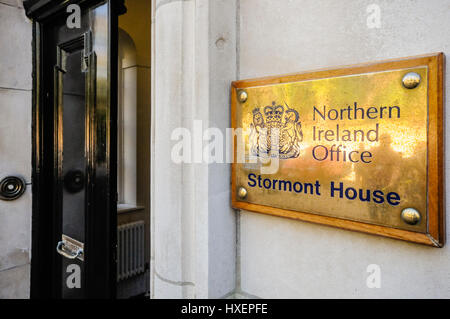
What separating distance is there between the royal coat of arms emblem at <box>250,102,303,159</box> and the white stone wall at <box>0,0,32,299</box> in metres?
1.94

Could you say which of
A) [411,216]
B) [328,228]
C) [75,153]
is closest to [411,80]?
[411,216]

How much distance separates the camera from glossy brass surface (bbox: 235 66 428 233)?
649 millimetres

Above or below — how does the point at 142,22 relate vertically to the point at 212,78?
above

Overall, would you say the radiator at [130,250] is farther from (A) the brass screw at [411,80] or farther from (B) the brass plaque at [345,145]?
(A) the brass screw at [411,80]

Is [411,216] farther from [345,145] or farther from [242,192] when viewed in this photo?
[242,192]

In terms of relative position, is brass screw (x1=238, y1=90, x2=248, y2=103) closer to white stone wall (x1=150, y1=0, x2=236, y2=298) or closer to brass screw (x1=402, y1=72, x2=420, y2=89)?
white stone wall (x1=150, y1=0, x2=236, y2=298)

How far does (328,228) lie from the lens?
82 cm

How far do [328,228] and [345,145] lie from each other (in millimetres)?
262

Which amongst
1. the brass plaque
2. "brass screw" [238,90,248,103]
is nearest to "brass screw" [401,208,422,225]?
the brass plaque

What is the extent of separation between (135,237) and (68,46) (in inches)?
105

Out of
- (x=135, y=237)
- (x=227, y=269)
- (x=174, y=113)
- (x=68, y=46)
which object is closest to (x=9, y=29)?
(x=68, y=46)
